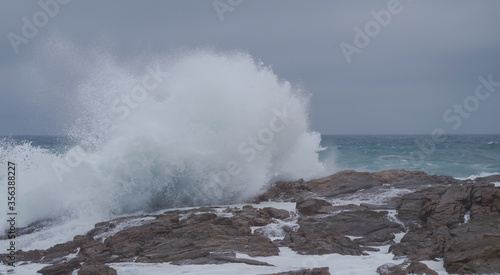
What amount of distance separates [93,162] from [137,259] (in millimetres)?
6427

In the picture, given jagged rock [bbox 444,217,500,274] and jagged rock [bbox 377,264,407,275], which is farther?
jagged rock [bbox 377,264,407,275]

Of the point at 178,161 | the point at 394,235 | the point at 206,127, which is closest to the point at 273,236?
the point at 394,235

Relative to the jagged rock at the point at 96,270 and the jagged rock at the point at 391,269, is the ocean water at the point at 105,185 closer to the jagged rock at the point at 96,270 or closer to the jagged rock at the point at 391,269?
the jagged rock at the point at 96,270

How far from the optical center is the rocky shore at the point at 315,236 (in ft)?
23.0

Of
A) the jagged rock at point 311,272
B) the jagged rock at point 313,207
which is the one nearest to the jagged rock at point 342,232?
the jagged rock at point 313,207

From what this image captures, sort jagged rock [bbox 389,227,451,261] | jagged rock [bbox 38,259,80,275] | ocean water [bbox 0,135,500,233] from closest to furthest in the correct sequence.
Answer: jagged rock [bbox 389,227,451,261] < jagged rock [bbox 38,259,80,275] < ocean water [bbox 0,135,500,233]

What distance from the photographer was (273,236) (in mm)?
9383

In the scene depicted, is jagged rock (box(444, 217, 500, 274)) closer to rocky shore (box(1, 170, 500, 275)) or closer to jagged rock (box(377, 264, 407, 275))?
rocky shore (box(1, 170, 500, 275))

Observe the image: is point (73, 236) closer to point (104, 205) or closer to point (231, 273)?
point (104, 205)

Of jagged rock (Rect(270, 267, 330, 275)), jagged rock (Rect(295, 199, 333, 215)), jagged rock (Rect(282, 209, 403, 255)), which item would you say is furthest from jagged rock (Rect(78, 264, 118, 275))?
jagged rock (Rect(295, 199, 333, 215))

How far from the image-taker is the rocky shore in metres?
7.00

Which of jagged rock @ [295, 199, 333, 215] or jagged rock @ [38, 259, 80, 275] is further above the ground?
jagged rock @ [295, 199, 333, 215]

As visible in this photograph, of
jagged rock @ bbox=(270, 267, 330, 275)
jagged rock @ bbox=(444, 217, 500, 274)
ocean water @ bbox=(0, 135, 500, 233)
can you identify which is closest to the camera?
jagged rock @ bbox=(444, 217, 500, 274)

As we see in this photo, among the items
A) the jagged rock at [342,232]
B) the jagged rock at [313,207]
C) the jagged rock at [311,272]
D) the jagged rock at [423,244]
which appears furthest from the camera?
the jagged rock at [313,207]
